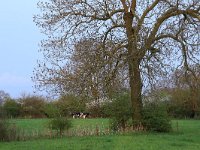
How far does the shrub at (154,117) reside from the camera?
1209 inches

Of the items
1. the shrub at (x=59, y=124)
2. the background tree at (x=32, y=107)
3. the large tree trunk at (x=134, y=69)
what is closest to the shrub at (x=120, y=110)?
the large tree trunk at (x=134, y=69)

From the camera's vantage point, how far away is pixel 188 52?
98.0 feet

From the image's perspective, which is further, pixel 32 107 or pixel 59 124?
pixel 32 107

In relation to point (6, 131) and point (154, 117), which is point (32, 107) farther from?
point (6, 131)

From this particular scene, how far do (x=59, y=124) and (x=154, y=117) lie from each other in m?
7.11

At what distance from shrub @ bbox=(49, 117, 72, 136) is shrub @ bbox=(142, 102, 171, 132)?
589 centimetres

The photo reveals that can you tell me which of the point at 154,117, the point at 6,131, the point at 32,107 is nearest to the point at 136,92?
the point at 154,117

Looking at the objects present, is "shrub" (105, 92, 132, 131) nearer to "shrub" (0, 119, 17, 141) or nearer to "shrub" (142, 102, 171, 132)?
"shrub" (142, 102, 171, 132)

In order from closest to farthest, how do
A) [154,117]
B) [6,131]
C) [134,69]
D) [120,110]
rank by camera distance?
[6,131] < [134,69] < [154,117] < [120,110]

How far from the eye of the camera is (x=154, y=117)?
30.6 meters

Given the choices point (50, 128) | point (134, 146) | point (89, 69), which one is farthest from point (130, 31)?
point (134, 146)

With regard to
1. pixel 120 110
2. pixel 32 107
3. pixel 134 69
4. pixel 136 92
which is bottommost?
A: pixel 120 110

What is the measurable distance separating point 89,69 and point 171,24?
7170mm

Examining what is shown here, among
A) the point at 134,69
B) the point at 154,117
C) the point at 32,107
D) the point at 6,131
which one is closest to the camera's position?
the point at 6,131
